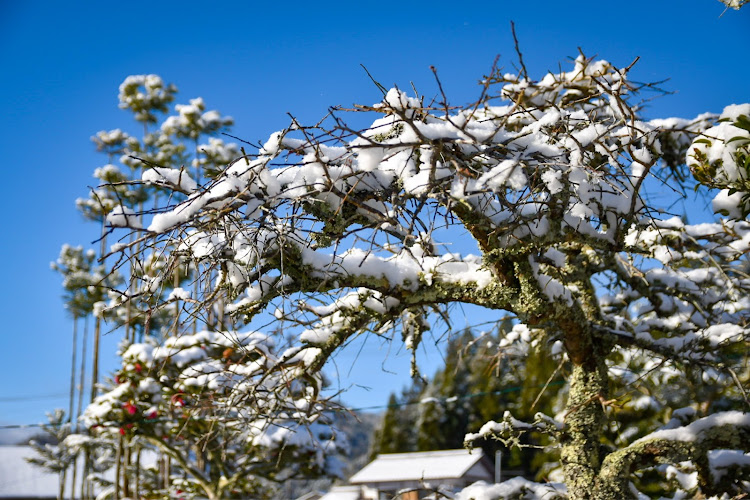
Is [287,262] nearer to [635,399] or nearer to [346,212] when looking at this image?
[346,212]

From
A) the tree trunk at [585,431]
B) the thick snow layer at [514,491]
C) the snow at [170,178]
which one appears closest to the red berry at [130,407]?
the thick snow layer at [514,491]

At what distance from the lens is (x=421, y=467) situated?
10961mm

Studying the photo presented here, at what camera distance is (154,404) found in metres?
7.48

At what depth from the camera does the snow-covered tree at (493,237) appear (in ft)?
7.93

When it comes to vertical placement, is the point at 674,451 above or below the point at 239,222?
below

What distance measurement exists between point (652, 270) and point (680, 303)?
759mm

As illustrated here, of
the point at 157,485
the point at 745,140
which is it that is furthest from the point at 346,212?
the point at 157,485

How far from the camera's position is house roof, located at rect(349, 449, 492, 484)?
9.76 metres

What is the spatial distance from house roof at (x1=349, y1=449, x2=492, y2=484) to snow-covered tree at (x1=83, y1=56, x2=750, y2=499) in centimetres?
550

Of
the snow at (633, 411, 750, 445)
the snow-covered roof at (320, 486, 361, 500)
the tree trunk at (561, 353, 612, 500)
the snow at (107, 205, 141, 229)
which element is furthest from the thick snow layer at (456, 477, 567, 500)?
the snow-covered roof at (320, 486, 361, 500)

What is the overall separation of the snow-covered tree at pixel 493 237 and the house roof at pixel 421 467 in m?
5.50

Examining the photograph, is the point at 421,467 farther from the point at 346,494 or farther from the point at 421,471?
the point at 346,494

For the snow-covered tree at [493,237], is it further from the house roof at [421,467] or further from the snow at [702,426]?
the house roof at [421,467]

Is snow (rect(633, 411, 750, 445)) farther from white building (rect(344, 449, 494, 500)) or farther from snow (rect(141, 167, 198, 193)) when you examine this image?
white building (rect(344, 449, 494, 500))
